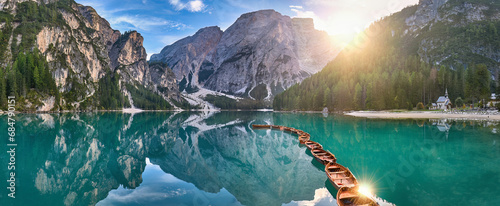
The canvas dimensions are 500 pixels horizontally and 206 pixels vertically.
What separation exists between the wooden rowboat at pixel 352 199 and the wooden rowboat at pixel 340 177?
181cm

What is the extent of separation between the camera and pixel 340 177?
18.1 metres

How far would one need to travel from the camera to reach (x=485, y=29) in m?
189

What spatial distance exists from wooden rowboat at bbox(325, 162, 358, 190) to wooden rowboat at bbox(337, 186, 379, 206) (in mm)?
1812

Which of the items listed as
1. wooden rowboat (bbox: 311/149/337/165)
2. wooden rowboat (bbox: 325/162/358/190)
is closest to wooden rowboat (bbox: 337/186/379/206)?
wooden rowboat (bbox: 325/162/358/190)

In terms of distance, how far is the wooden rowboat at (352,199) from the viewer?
13.1 meters

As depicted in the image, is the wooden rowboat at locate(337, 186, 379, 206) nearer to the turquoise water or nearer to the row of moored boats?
the row of moored boats

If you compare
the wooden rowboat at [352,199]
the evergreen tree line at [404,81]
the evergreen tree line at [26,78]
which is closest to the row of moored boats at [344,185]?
the wooden rowboat at [352,199]

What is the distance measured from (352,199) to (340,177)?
439cm

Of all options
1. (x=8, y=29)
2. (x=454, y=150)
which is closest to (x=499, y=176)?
(x=454, y=150)

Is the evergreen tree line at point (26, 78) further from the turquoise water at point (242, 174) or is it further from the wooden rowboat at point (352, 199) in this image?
the wooden rowboat at point (352, 199)

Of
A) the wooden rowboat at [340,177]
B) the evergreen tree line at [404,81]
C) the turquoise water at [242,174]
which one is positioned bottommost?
the turquoise water at [242,174]

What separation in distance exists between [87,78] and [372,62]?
218 meters

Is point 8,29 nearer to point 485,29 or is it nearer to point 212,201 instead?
point 212,201

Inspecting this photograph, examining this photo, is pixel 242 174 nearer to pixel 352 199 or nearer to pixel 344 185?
pixel 344 185
